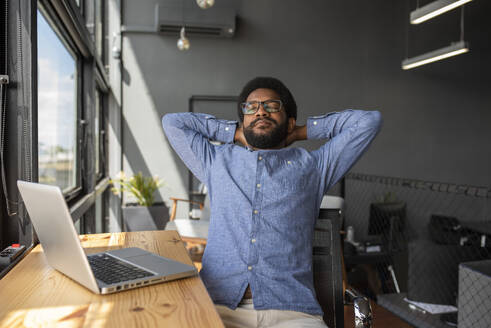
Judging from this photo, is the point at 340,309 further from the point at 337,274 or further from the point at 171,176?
the point at 171,176

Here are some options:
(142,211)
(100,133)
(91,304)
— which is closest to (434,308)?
(91,304)

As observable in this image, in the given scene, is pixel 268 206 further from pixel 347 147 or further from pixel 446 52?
pixel 446 52

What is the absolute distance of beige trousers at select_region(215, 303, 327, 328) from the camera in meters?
1.26

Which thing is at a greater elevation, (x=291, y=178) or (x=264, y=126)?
(x=264, y=126)

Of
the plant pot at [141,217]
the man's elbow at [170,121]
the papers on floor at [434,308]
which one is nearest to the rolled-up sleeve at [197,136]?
the man's elbow at [170,121]

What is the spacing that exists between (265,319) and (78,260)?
639 mm

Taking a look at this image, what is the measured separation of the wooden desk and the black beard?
0.72m

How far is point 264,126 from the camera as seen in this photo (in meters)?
1.60

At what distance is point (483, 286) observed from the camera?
5.95ft

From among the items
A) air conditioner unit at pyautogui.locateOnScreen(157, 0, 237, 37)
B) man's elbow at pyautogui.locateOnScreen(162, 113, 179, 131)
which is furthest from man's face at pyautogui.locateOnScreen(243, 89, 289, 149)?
air conditioner unit at pyautogui.locateOnScreen(157, 0, 237, 37)

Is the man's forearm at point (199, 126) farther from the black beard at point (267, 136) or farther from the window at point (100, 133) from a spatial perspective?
the window at point (100, 133)

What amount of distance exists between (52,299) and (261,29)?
5466mm

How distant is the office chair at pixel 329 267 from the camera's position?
141 cm

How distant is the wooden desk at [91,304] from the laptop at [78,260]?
0.07 ft
